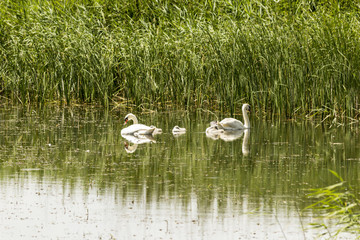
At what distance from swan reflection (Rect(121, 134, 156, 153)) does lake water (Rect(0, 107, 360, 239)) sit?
5 cm

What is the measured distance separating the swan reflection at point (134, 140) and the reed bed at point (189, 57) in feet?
8.59

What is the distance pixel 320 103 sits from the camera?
14273 millimetres

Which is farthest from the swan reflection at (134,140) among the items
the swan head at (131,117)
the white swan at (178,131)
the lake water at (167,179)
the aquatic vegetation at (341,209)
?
the aquatic vegetation at (341,209)

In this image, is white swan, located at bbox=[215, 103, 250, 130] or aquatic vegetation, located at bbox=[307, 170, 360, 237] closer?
aquatic vegetation, located at bbox=[307, 170, 360, 237]

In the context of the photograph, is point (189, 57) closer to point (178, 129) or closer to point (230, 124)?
point (230, 124)

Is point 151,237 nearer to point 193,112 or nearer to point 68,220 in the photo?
point 68,220

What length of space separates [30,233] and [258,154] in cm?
488

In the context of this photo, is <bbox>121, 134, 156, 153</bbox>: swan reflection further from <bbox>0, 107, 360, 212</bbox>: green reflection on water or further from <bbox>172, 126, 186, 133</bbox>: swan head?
<bbox>172, 126, 186, 133</bbox>: swan head

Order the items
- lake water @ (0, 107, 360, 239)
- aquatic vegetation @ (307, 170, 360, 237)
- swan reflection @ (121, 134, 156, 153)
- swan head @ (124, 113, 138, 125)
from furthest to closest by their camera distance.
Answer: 1. swan head @ (124, 113, 138, 125)
2. swan reflection @ (121, 134, 156, 153)
3. lake water @ (0, 107, 360, 239)
4. aquatic vegetation @ (307, 170, 360, 237)

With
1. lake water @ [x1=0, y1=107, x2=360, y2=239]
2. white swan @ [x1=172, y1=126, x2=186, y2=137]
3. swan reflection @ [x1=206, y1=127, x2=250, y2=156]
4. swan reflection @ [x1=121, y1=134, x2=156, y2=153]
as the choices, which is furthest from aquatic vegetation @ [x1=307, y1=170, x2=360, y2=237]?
white swan @ [x1=172, y1=126, x2=186, y2=137]

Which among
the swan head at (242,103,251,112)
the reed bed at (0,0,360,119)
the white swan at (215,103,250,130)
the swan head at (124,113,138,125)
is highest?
the reed bed at (0,0,360,119)

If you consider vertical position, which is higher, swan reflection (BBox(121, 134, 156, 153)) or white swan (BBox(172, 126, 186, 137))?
white swan (BBox(172, 126, 186, 137))

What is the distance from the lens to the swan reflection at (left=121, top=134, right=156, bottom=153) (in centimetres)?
1142

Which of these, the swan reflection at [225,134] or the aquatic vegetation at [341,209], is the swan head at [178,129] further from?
the aquatic vegetation at [341,209]
